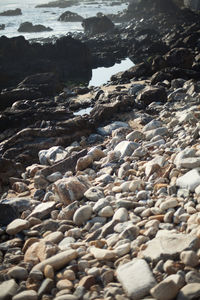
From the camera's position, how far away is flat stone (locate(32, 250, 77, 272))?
388 centimetres

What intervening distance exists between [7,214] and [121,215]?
5.90ft

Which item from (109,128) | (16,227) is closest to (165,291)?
(16,227)

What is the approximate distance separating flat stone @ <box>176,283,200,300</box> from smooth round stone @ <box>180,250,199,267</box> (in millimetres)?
295

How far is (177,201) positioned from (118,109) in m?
6.23

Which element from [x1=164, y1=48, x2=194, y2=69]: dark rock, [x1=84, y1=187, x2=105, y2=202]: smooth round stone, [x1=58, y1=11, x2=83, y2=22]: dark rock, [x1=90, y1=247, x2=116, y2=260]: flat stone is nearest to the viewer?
[x1=90, y1=247, x2=116, y2=260]: flat stone

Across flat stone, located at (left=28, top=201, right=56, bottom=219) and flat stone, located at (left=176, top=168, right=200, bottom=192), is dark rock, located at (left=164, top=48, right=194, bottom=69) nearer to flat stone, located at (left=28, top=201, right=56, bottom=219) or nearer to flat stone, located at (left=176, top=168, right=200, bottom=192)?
flat stone, located at (left=176, top=168, right=200, bottom=192)

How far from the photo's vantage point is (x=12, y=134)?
9172 millimetres

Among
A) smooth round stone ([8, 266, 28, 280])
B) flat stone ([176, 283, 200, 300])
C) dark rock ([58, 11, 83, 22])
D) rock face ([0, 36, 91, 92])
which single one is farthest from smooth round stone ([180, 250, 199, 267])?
dark rock ([58, 11, 83, 22])

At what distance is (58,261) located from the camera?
3.89 metres

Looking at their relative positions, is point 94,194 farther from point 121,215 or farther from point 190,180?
point 190,180

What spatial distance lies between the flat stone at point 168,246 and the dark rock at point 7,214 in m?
2.30

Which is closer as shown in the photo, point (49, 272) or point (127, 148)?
point (49, 272)

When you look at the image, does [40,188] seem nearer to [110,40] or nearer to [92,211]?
[92,211]

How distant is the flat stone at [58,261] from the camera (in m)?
3.88
